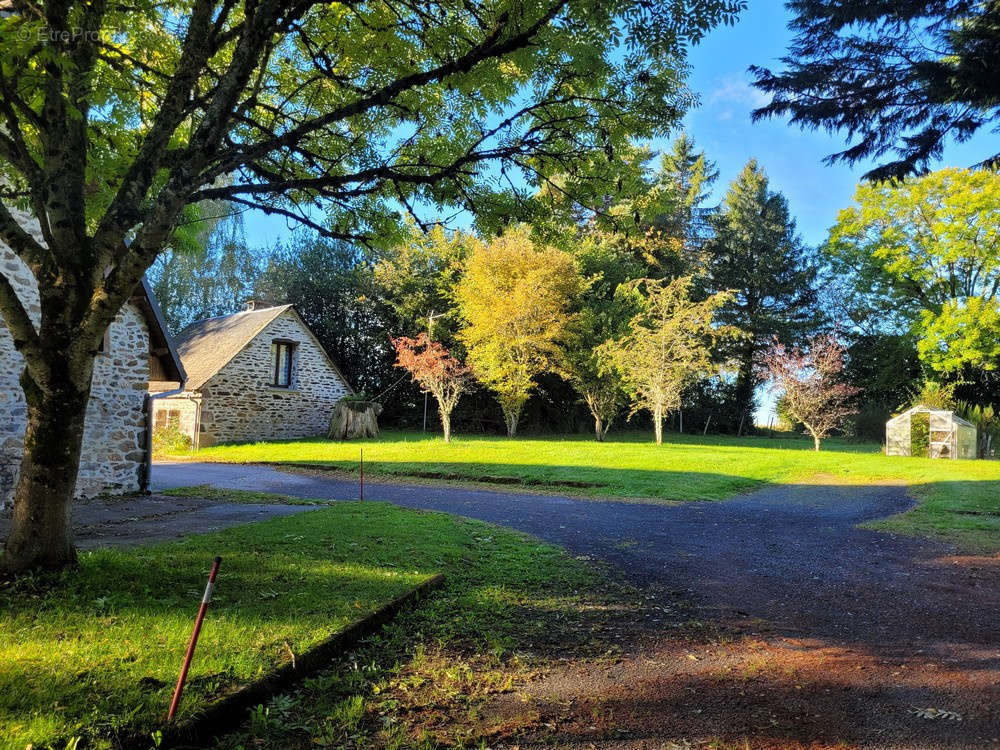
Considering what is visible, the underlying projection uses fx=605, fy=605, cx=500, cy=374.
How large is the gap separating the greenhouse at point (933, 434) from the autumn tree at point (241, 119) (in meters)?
23.4

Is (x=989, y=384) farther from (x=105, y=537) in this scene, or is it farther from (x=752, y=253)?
(x=105, y=537)

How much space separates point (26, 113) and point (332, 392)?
23602 mm

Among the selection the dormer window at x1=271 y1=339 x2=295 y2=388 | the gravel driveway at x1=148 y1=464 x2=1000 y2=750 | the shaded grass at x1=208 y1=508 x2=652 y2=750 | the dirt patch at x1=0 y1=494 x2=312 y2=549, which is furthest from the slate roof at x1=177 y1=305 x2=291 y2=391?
the shaded grass at x1=208 y1=508 x2=652 y2=750

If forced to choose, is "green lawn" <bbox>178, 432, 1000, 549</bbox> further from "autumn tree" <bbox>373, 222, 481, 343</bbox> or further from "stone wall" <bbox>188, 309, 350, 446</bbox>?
"autumn tree" <bbox>373, 222, 481, 343</bbox>

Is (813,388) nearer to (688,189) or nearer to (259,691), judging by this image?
(688,189)

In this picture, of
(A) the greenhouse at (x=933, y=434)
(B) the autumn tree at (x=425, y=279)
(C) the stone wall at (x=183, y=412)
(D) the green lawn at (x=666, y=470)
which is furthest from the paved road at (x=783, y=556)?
(B) the autumn tree at (x=425, y=279)

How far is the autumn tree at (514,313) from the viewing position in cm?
2622

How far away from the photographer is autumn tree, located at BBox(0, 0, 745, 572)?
4531 millimetres

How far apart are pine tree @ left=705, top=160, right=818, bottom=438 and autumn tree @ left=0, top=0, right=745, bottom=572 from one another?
35720 mm

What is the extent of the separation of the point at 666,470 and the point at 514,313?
469 inches

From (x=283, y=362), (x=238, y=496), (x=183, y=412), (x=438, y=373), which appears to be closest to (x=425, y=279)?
(x=283, y=362)

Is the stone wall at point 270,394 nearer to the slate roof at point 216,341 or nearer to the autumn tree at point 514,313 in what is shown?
the slate roof at point 216,341

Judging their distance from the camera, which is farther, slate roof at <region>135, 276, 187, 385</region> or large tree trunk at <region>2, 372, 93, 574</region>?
slate roof at <region>135, 276, 187, 385</region>

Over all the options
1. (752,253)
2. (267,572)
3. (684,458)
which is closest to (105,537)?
(267,572)
